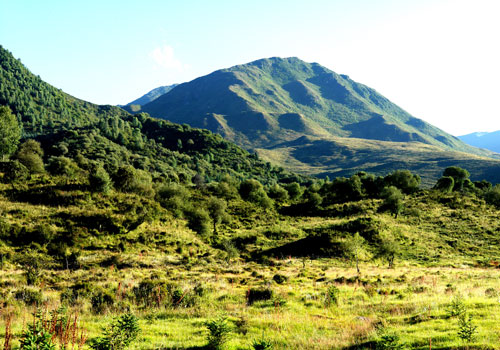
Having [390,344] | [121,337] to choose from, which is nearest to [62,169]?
[121,337]

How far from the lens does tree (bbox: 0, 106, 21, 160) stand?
75625 millimetres

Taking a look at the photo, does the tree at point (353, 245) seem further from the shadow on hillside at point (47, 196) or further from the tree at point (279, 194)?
the tree at point (279, 194)

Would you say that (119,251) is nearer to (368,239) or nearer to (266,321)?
(266,321)

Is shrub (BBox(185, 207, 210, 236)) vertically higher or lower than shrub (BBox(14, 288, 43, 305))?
lower

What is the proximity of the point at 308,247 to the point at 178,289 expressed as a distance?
3475cm

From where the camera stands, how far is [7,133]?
76.8 meters

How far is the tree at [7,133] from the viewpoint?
7562cm

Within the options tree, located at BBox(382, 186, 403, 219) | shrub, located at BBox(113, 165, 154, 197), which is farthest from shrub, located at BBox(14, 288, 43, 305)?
tree, located at BBox(382, 186, 403, 219)

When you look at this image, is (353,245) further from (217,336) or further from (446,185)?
(446,185)

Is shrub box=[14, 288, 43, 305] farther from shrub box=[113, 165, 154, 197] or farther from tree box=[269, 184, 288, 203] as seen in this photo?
tree box=[269, 184, 288, 203]

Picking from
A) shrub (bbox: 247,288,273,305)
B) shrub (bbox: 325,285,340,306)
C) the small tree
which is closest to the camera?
shrub (bbox: 325,285,340,306)

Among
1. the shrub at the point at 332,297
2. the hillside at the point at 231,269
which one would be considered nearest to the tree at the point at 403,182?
the hillside at the point at 231,269

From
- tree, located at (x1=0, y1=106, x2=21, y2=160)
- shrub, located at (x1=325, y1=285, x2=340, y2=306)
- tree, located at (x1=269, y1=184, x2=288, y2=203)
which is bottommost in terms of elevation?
tree, located at (x1=269, y1=184, x2=288, y2=203)

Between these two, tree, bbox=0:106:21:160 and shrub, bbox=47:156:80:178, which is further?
shrub, bbox=47:156:80:178
